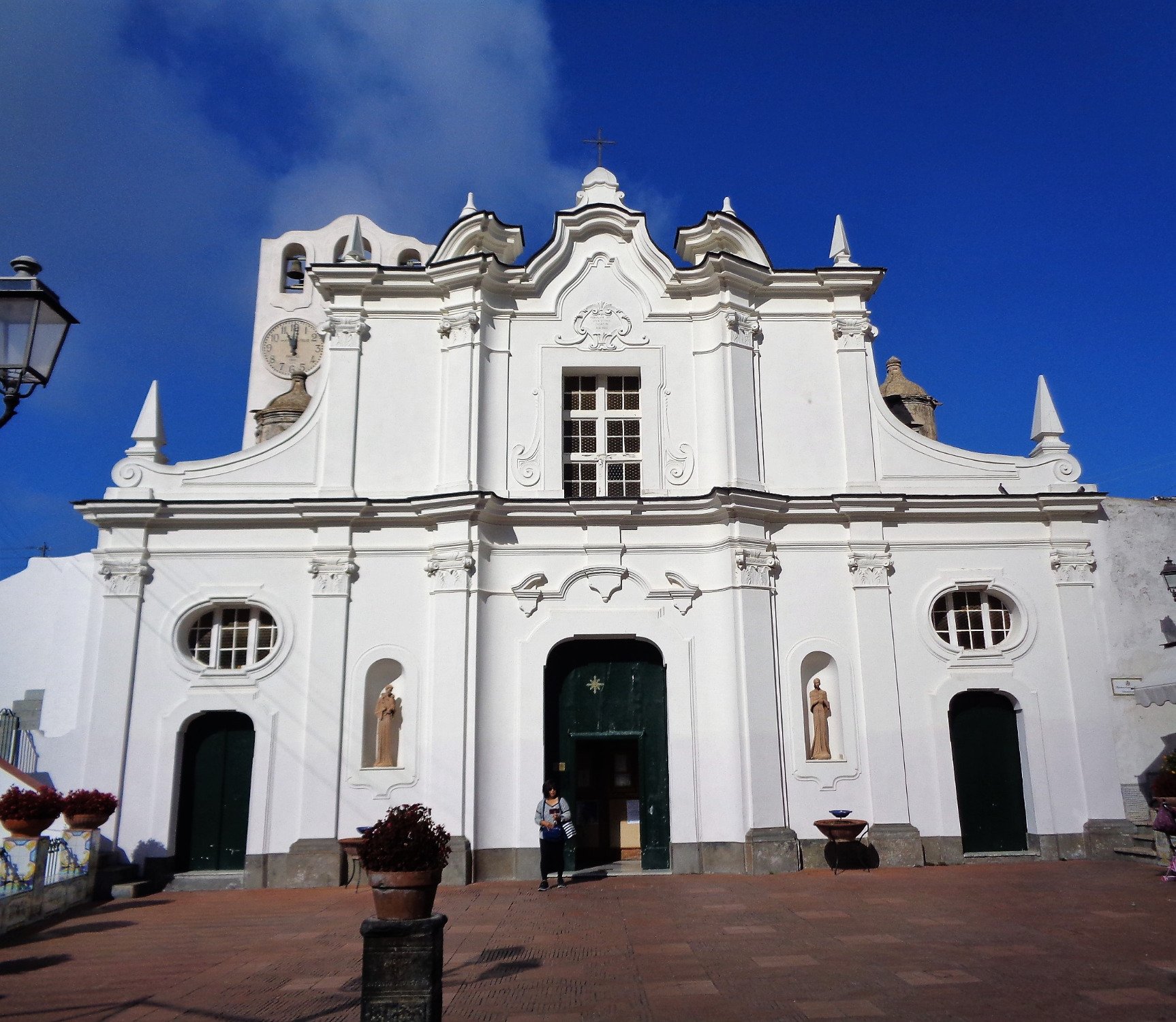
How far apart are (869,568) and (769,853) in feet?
16.4

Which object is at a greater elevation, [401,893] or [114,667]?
[114,667]

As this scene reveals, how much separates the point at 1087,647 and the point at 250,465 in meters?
14.6

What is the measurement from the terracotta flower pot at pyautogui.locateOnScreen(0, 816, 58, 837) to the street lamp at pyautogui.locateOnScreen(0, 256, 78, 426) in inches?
337

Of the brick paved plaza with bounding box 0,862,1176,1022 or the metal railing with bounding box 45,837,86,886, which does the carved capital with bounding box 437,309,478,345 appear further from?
the metal railing with bounding box 45,837,86,886

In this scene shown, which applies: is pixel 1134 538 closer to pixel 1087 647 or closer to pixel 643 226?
pixel 1087 647

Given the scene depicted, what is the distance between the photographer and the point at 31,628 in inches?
751

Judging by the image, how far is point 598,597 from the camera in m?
16.1

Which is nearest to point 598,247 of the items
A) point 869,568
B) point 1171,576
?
point 869,568

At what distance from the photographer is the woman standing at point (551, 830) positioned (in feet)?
44.4

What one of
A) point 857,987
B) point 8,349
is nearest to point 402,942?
point 857,987

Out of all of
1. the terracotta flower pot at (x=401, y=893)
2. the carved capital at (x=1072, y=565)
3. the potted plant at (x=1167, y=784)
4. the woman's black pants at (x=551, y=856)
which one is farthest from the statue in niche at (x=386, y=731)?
the potted plant at (x=1167, y=784)

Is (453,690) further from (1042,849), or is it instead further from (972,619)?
(1042,849)

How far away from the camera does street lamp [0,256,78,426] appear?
20.7 ft

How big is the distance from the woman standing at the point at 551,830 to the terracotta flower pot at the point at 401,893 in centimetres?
636
